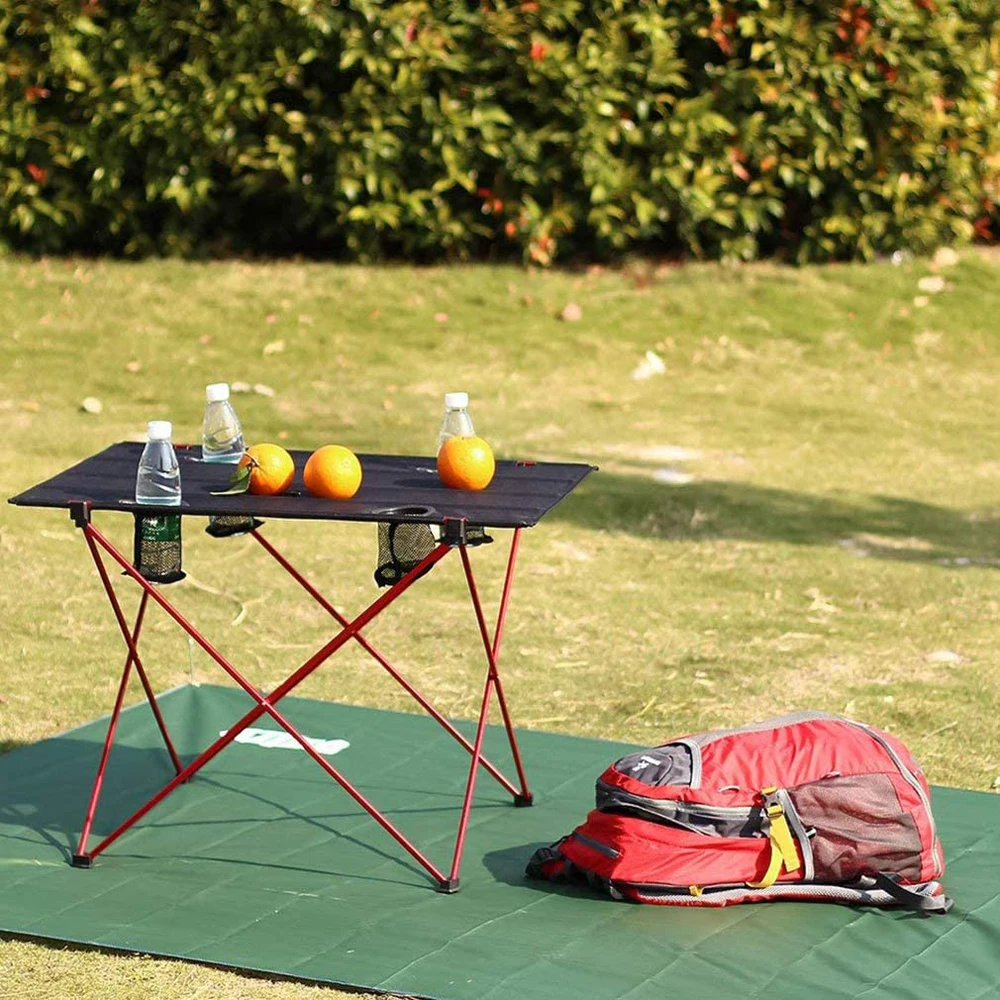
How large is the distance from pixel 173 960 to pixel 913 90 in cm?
886

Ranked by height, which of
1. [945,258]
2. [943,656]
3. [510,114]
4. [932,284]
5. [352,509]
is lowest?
[943,656]

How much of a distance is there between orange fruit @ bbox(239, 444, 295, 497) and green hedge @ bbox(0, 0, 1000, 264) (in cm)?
697

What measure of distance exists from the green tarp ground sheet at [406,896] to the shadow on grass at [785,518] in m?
2.76

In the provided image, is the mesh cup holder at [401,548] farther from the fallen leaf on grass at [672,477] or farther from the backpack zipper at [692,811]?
the fallen leaf on grass at [672,477]

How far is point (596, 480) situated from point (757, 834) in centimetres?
479

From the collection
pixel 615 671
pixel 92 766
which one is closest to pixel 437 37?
pixel 615 671

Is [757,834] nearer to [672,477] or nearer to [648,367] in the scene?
[672,477]

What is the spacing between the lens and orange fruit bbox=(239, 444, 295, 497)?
4.55 meters

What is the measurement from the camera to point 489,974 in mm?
4004

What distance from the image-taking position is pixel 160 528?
467cm

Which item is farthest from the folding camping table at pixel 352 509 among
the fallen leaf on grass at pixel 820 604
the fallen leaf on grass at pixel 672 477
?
the fallen leaf on grass at pixel 672 477

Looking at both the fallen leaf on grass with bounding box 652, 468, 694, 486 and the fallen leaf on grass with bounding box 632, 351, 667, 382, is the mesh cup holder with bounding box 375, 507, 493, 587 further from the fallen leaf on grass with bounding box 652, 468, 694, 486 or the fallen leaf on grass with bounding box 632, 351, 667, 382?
the fallen leaf on grass with bounding box 632, 351, 667, 382

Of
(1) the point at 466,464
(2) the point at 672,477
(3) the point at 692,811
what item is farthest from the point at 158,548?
(2) the point at 672,477

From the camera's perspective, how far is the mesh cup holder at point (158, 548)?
469 centimetres
